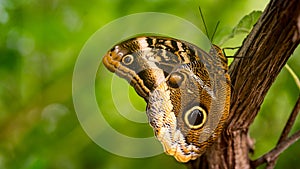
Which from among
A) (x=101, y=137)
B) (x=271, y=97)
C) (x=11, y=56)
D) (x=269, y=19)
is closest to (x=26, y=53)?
(x=11, y=56)

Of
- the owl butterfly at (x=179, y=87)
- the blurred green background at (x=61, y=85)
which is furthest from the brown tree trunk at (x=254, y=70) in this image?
the blurred green background at (x=61, y=85)

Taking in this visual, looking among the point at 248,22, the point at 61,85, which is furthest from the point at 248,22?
the point at 61,85

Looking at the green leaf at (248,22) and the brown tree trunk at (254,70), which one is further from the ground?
the green leaf at (248,22)

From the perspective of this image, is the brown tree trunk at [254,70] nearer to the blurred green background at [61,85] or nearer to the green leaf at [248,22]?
the green leaf at [248,22]

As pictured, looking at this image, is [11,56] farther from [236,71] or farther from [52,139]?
[236,71]

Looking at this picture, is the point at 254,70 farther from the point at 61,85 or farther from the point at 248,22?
the point at 61,85
